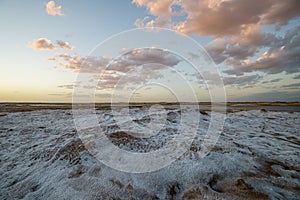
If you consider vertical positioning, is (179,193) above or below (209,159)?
below

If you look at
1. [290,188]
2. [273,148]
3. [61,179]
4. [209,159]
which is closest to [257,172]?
[290,188]

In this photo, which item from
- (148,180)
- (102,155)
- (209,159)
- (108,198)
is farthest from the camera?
(102,155)

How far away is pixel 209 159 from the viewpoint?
6594mm

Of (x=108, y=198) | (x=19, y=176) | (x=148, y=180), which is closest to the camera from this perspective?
(x=108, y=198)

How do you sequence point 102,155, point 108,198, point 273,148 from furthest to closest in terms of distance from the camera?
point 273,148
point 102,155
point 108,198

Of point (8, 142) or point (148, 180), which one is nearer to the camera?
point (148, 180)

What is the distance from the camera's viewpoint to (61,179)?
5.63 meters

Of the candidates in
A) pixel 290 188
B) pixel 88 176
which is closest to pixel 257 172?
pixel 290 188

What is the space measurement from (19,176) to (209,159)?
744cm

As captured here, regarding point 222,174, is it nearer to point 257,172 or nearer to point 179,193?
point 257,172

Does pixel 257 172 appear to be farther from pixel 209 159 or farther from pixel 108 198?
pixel 108 198

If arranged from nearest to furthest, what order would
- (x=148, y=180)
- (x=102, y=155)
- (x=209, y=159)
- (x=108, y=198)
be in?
1. (x=108, y=198)
2. (x=148, y=180)
3. (x=209, y=159)
4. (x=102, y=155)

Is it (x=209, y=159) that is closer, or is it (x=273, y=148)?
(x=209, y=159)

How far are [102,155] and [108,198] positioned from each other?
2.50m
